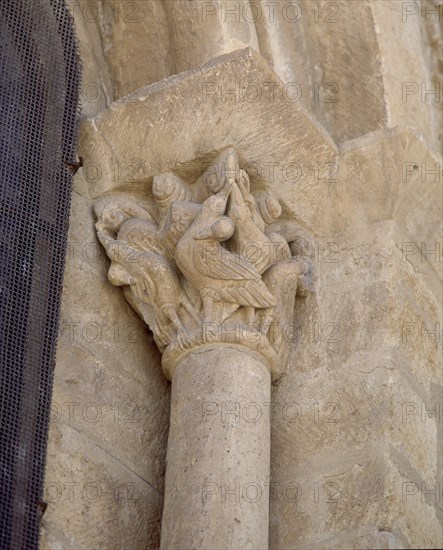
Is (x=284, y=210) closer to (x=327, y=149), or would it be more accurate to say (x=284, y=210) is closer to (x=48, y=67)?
(x=327, y=149)

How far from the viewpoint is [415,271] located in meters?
4.61

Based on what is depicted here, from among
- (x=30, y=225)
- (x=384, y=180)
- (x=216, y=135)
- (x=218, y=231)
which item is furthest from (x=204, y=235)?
(x=384, y=180)

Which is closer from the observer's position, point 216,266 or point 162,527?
point 162,527

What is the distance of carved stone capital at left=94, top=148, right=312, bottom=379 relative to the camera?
4324 mm

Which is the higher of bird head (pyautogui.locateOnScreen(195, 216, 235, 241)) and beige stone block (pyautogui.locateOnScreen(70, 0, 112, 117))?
beige stone block (pyautogui.locateOnScreen(70, 0, 112, 117))

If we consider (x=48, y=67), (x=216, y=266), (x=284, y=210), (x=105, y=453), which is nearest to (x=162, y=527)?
(x=105, y=453)

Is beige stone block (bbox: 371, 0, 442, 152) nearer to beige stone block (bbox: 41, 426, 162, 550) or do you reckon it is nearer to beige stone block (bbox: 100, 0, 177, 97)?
beige stone block (bbox: 100, 0, 177, 97)

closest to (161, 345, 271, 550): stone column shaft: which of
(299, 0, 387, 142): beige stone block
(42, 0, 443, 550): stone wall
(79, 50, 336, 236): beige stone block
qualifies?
(42, 0, 443, 550): stone wall

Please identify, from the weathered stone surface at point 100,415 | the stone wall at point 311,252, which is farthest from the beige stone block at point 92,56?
the weathered stone surface at point 100,415

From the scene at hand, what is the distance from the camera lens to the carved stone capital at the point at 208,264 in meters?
4.32

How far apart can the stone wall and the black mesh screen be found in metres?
0.11

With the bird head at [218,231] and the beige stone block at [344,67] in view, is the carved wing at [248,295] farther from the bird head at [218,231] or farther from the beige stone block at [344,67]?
the beige stone block at [344,67]

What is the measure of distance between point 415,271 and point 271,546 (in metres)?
0.94

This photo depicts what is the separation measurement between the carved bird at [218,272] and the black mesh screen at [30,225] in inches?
13.9
